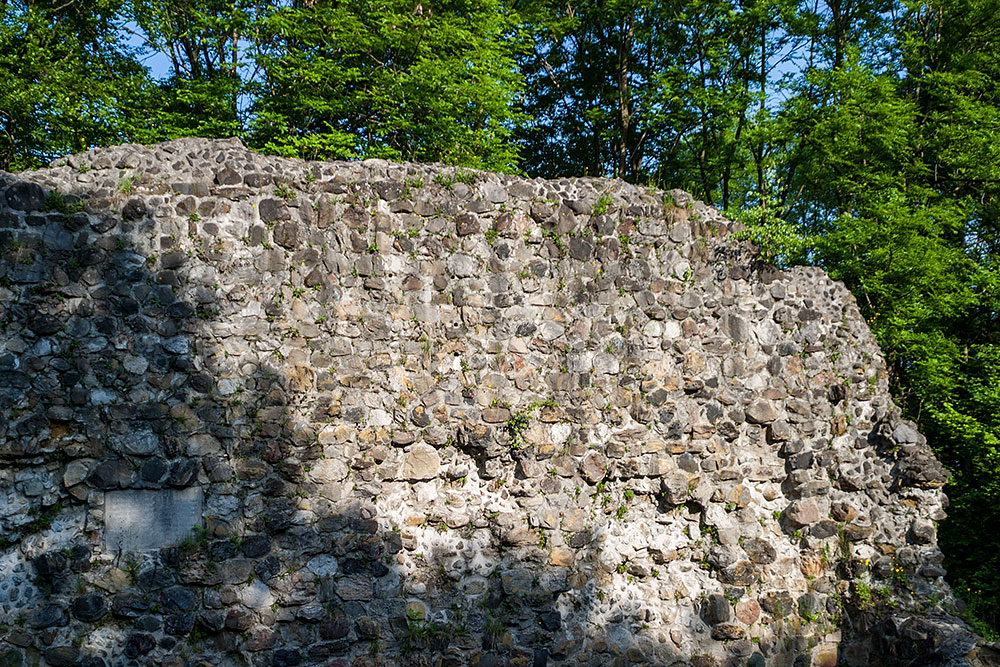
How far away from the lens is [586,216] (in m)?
7.27

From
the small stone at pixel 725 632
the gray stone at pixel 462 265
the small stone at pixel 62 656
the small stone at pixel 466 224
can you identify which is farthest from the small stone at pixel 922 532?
the small stone at pixel 62 656

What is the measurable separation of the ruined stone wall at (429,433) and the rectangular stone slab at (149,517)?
2cm

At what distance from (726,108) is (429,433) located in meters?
10.3

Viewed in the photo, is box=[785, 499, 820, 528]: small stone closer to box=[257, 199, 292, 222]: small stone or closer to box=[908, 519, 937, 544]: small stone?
box=[908, 519, 937, 544]: small stone

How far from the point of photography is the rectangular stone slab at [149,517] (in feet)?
18.9

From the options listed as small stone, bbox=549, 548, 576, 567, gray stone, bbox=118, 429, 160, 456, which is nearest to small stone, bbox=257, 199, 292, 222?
gray stone, bbox=118, 429, 160, 456

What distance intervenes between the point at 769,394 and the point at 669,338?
44.8 inches

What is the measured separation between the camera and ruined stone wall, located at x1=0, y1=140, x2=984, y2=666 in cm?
579

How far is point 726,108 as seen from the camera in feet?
46.6

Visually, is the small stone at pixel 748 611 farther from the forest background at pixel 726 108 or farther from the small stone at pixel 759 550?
the forest background at pixel 726 108

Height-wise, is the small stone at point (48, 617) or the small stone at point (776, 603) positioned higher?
the small stone at point (48, 617)

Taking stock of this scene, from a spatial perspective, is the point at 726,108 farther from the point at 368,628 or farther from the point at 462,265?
the point at 368,628

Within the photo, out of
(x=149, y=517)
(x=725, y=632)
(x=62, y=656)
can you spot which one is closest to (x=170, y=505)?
(x=149, y=517)

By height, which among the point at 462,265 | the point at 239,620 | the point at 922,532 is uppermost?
the point at 462,265
